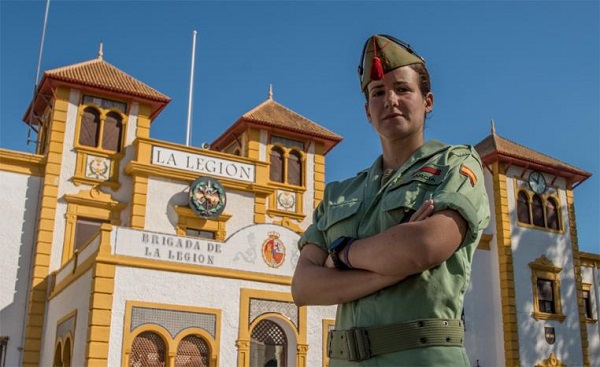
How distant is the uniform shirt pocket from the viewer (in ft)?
8.48

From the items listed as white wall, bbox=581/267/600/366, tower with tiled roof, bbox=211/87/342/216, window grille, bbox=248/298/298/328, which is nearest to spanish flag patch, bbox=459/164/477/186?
window grille, bbox=248/298/298/328

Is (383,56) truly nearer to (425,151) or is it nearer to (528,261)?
(425,151)

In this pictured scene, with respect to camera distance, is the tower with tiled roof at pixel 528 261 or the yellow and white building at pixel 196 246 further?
the tower with tiled roof at pixel 528 261

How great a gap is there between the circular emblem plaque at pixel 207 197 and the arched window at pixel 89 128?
3151 mm

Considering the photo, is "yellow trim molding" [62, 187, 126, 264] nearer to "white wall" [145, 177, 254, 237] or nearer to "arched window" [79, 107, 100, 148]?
"white wall" [145, 177, 254, 237]

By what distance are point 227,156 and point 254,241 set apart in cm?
479

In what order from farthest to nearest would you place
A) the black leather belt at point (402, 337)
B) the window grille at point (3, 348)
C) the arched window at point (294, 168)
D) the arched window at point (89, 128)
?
the arched window at point (294, 168), the arched window at point (89, 128), the window grille at point (3, 348), the black leather belt at point (402, 337)

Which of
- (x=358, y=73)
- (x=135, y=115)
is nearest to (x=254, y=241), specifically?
(x=135, y=115)

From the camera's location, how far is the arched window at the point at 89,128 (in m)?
19.6

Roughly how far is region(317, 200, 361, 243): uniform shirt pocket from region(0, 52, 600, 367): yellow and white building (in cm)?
1221

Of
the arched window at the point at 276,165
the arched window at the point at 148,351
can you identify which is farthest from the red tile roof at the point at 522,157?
the arched window at the point at 148,351

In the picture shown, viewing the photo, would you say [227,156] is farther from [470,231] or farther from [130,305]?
[470,231]

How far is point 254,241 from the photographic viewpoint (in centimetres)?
1617

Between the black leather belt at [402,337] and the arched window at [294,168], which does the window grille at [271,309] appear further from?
the black leather belt at [402,337]
